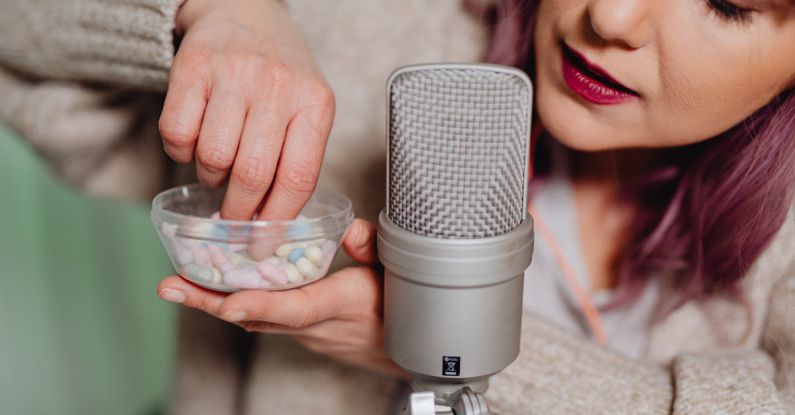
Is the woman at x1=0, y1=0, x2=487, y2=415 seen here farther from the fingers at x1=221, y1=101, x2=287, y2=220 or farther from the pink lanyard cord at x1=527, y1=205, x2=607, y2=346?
the pink lanyard cord at x1=527, y1=205, x2=607, y2=346

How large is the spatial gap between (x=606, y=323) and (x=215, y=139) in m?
0.62

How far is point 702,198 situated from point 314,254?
51 centimetres

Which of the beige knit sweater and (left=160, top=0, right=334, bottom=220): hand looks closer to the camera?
(left=160, top=0, right=334, bottom=220): hand

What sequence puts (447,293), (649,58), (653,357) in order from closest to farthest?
(447,293)
(649,58)
(653,357)

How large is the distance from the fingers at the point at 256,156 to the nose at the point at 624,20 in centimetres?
28

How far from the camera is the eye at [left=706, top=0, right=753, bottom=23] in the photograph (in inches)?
26.4

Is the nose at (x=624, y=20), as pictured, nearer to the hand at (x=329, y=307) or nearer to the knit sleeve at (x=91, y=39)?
the hand at (x=329, y=307)

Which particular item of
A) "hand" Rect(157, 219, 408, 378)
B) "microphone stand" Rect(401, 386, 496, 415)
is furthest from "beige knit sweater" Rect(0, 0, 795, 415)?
"microphone stand" Rect(401, 386, 496, 415)

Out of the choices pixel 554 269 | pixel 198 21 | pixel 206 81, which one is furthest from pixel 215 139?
pixel 554 269

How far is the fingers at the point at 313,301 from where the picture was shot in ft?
2.04

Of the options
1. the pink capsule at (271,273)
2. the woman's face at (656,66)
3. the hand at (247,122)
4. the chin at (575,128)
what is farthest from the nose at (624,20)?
the pink capsule at (271,273)

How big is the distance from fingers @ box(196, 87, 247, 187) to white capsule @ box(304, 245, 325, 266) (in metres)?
0.10

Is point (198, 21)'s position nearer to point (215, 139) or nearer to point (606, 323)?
point (215, 139)

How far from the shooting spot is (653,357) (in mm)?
989
